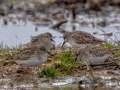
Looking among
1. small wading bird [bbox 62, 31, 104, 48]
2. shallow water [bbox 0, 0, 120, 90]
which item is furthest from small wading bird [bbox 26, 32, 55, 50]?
shallow water [bbox 0, 0, 120, 90]

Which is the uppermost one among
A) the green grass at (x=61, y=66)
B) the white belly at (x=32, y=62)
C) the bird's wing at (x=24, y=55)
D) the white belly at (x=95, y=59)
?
the bird's wing at (x=24, y=55)

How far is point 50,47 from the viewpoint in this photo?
41.0 feet

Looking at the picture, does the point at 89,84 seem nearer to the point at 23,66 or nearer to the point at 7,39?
the point at 23,66

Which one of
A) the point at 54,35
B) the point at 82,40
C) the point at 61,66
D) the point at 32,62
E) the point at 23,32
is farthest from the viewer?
the point at 23,32

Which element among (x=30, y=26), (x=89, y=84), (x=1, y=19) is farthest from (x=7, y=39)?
(x=89, y=84)

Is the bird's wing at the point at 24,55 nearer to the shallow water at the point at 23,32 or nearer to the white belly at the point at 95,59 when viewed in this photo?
the white belly at the point at 95,59

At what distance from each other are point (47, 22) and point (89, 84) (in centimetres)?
1060

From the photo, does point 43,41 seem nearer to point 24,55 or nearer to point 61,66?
point 61,66

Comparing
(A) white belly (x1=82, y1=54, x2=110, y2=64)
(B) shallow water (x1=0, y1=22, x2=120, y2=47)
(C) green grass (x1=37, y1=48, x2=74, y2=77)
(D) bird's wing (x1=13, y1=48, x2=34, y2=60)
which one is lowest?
(B) shallow water (x1=0, y1=22, x2=120, y2=47)

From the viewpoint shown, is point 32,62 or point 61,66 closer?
point 32,62

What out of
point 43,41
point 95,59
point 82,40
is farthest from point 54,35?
point 95,59

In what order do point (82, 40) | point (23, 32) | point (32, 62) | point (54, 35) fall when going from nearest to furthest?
point (32, 62)
point (82, 40)
point (54, 35)
point (23, 32)

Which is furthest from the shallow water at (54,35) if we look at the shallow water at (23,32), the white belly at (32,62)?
the white belly at (32,62)

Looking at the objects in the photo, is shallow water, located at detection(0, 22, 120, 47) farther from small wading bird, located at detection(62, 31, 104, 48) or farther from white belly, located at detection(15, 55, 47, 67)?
white belly, located at detection(15, 55, 47, 67)
